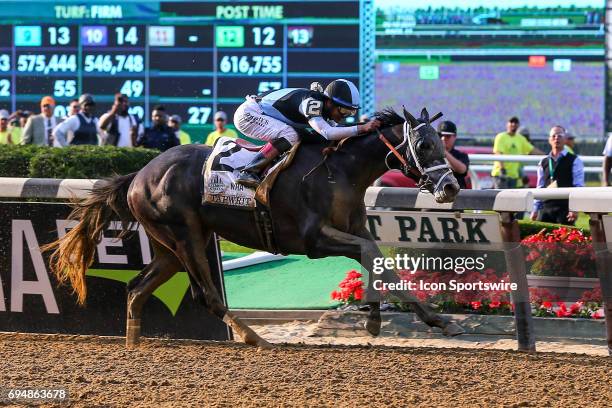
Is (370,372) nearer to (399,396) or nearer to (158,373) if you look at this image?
A: (399,396)

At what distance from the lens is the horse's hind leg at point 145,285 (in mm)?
7035

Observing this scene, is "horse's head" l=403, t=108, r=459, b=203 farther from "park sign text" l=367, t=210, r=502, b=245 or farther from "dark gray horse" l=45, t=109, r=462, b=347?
"park sign text" l=367, t=210, r=502, b=245

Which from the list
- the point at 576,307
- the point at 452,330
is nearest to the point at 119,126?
the point at 576,307

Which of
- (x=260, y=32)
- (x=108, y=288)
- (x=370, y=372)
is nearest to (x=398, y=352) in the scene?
(x=370, y=372)

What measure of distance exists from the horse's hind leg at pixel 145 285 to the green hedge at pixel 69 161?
302 cm

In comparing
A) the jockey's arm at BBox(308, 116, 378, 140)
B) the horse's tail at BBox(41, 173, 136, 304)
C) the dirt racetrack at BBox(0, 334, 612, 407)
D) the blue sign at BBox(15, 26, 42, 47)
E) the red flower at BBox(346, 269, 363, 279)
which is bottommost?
the dirt racetrack at BBox(0, 334, 612, 407)

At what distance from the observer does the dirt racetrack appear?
5156 millimetres

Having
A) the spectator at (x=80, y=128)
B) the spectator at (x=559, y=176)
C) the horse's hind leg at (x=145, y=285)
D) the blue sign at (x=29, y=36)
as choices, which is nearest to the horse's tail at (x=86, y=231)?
the horse's hind leg at (x=145, y=285)

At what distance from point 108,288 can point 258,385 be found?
223cm

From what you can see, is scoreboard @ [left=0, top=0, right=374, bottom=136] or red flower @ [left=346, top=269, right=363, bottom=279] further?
scoreboard @ [left=0, top=0, right=374, bottom=136]

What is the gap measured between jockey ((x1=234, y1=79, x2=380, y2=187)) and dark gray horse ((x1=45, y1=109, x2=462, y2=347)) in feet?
0.44

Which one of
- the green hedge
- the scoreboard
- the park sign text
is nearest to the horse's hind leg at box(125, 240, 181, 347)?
the park sign text

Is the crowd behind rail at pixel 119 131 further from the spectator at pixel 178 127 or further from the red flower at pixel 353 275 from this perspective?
the red flower at pixel 353 275

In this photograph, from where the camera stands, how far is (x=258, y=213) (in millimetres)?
6801
